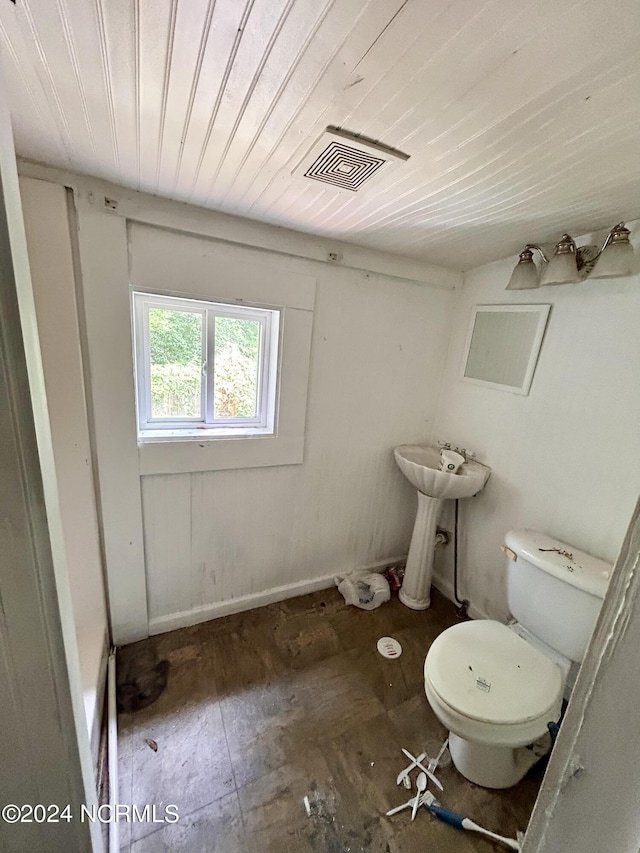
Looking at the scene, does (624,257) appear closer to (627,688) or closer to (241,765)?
(627,688)

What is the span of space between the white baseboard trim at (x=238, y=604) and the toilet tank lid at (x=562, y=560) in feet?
3.38

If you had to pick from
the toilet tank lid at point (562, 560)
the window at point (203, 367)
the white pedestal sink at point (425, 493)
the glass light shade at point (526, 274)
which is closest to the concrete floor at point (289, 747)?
the white pedestal sink at point (425, 493)

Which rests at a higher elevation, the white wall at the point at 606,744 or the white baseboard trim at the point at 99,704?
the white wall at the point at 606,744

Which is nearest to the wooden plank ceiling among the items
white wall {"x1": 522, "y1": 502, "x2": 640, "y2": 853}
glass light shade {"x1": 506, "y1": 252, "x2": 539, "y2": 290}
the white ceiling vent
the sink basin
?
the white ceiling vent

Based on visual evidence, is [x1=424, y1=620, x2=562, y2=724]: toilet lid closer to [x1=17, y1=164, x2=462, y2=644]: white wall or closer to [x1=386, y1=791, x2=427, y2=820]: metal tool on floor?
[x1=386, y1=791, x2=427, y2=820]: metal tool on floor

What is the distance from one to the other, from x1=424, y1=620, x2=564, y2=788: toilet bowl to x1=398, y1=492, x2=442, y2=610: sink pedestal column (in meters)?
0.59

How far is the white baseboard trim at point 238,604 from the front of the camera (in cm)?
167

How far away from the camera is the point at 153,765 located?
1.18m

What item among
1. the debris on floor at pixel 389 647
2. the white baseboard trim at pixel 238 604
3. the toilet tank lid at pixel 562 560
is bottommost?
the debris on floor at pixel 389 647

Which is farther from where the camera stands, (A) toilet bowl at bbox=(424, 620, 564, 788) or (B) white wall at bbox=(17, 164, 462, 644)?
(B) white wall at bbox=(17, 164, 462, 644)

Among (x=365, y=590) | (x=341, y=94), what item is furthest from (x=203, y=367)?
(x=365, y=590)

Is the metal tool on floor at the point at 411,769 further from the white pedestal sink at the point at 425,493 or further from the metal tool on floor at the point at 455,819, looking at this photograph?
the white pedestal sink at the point at 425,493

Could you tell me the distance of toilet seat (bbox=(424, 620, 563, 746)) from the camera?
3.37 ft

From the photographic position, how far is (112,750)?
1178mm
